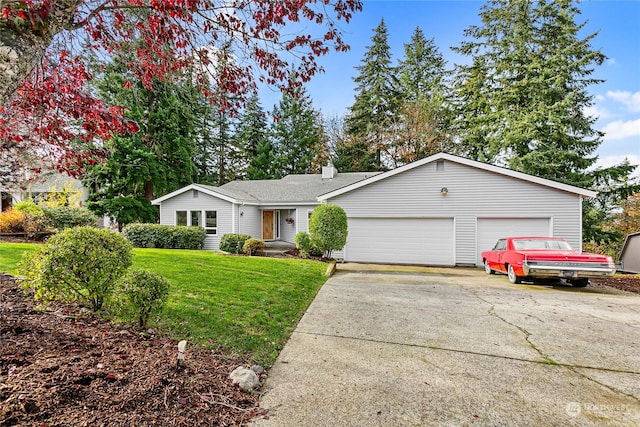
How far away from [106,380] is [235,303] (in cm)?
252

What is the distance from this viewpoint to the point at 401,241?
12.1 m

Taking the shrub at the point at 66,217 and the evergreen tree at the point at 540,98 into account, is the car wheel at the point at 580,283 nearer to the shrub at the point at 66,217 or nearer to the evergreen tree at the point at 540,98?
the evergreen tree at the point at 540,98

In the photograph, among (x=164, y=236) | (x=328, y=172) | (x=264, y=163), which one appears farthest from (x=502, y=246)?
(x=264, y=163)

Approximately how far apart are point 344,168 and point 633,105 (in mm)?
18245

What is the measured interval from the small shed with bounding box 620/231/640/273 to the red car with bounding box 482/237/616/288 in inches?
283

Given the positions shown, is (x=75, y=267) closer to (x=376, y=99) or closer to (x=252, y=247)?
(x=252, y=247)

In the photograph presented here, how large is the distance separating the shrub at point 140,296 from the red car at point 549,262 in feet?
26.4

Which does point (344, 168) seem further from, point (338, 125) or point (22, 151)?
point (22, 151)

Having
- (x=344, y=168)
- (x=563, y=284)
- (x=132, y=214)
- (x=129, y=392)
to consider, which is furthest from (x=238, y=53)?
(x=344, y=168)

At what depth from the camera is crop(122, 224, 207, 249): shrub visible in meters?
14.2

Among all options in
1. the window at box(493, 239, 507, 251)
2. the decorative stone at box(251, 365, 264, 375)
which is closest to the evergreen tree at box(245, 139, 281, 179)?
the window at box(493, 239, 507, 251)

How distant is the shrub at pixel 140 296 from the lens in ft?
11.3

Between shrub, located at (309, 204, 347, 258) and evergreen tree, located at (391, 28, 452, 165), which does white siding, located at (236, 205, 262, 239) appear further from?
evergreen tree, located at (391, 28, 452, 165)

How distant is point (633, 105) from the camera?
14.9 m
